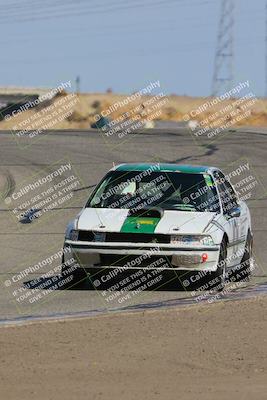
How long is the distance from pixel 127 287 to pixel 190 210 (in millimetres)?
1235

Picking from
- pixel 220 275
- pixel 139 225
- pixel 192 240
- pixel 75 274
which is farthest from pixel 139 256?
pixel 220 275

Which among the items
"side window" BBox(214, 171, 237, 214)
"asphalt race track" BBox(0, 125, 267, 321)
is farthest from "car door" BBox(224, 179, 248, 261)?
"asphalt race track" BBox(0, 125, 267, 321)

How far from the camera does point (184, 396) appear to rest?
7.54 m

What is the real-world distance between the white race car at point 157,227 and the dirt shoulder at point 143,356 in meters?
1.89

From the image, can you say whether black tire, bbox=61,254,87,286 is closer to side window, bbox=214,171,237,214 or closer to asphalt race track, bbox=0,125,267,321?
asphalt race track, bbox=0,125,267,321

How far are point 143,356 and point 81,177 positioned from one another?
18.4 metres

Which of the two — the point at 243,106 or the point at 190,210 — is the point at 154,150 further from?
the point at 243,106

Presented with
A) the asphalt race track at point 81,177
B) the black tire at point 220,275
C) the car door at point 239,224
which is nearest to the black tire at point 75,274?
the asphalt race track at point 81,177

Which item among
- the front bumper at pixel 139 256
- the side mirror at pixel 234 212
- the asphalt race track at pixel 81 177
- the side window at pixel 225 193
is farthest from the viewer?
the side window at pixel 225 193

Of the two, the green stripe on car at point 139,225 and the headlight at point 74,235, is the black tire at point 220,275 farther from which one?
the headlight at point 74,235

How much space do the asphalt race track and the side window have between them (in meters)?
1.00

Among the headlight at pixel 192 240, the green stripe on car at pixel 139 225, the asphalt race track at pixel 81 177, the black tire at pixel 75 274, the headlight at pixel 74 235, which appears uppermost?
the headlight at pixel 74 235

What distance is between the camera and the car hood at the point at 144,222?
528 inches

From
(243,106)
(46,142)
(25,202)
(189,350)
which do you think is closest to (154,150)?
(46,142)
